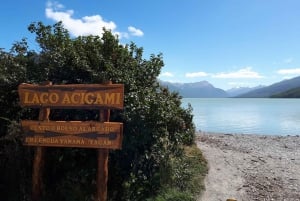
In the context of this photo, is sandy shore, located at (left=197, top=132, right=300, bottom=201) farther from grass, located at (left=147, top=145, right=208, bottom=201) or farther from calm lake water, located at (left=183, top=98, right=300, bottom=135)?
calm lake water, located at (left=183, top=98, right=300, bottom=135)

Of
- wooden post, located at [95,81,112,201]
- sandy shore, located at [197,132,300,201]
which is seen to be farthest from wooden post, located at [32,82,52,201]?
sandy shore, located at [197,132,300,201]

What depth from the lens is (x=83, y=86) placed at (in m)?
7.91

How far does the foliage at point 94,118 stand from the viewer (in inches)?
340

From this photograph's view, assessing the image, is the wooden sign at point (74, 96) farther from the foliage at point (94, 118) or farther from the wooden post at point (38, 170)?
the foliage at point (94, 118)

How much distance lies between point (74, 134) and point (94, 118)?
159 cm

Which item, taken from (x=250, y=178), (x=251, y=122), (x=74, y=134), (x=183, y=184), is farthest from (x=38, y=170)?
(x=251, y=122)

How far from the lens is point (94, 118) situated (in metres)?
9.35

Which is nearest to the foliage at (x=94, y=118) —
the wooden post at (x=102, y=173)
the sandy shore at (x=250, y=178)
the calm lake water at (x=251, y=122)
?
the wooden post at (x=102, y=173)

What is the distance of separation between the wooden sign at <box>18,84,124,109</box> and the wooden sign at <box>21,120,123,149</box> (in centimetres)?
39

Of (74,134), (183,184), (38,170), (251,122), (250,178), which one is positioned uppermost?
(74,134)

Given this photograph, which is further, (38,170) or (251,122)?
(251,122)

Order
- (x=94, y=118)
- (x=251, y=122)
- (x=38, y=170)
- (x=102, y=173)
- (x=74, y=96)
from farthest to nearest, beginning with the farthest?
(x=251, y=122), (x=94, y=118), (x=38, y=170), (x=74, y=96), (x=102, y=173)

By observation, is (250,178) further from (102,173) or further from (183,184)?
(102,173)

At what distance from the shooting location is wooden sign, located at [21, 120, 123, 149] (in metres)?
7.58
